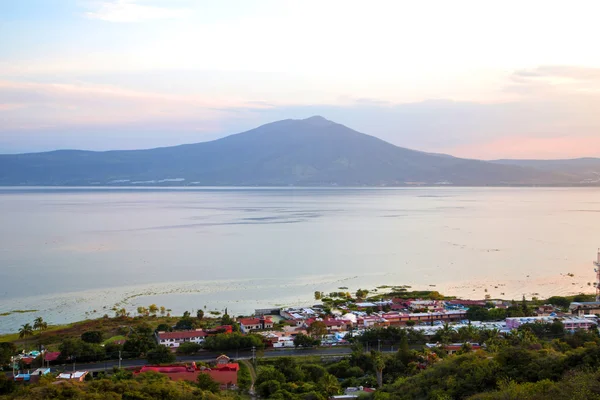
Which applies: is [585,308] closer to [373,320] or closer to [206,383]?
[373,320]

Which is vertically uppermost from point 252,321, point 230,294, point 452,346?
point 452,346

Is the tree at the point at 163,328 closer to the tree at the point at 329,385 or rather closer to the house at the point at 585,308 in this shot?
the tree at the point at 329,385

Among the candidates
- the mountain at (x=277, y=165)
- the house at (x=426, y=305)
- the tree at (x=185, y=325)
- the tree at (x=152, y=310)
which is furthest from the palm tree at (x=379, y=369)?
the mountain at (x=277, y=165)

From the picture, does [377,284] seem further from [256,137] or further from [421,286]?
[256,137]

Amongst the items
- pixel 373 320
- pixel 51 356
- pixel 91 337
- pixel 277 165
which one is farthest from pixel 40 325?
pixel 277 165

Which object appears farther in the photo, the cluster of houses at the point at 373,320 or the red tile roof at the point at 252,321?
the red tile roof at the point at 252,321

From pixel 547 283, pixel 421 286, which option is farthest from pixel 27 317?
pixel 547 283

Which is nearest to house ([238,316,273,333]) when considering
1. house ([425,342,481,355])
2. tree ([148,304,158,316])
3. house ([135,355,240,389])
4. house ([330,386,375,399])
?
tree ([148,304,158,316])
